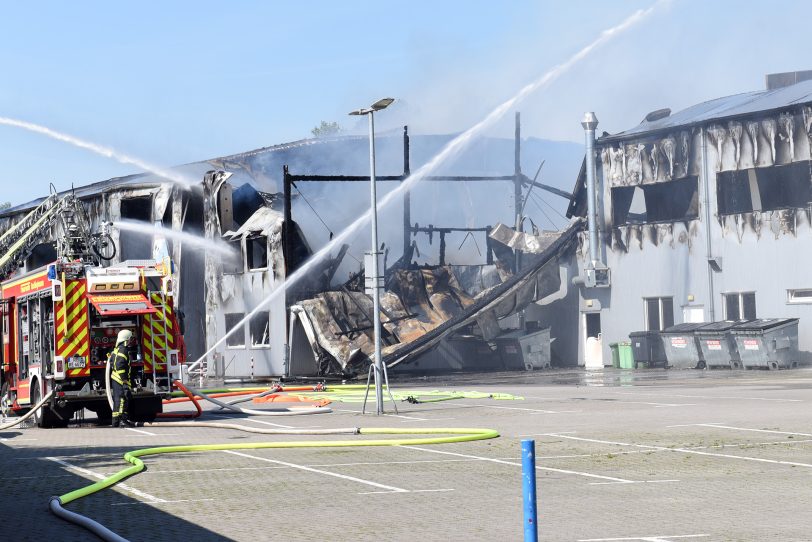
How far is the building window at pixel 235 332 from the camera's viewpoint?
47.0 metres

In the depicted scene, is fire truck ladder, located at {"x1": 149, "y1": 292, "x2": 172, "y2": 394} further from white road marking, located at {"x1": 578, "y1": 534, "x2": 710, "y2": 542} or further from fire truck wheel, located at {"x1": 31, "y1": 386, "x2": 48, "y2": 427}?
white road marking, located at {"x1": 578, "y1": 534, "x2": 710, "y2": 542}

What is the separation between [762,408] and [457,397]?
26.5 feet

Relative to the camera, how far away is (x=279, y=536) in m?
9.63

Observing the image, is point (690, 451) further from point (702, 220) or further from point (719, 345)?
point (702, 220)

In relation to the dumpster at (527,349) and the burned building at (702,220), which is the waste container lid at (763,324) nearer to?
the burned building at (702,220)

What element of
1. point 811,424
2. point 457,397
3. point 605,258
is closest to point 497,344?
point 605,258

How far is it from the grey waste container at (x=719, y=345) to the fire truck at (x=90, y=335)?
825 inches

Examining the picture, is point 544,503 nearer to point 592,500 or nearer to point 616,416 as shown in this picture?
point 592,500

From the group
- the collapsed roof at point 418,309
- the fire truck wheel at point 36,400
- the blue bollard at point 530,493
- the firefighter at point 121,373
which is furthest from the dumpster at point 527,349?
the blue bollard at point 530,493

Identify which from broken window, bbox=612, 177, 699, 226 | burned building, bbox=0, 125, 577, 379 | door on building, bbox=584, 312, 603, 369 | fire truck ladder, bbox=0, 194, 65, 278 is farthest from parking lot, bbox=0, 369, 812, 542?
broken window, bbox=612, 177, 699, 226

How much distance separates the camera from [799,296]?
38906 mm

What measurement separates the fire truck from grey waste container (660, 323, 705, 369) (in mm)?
21567

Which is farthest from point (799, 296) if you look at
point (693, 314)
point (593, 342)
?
point (593, 342)

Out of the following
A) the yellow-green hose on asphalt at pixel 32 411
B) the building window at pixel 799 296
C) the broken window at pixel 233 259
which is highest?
the broken window at pixel 233 259
